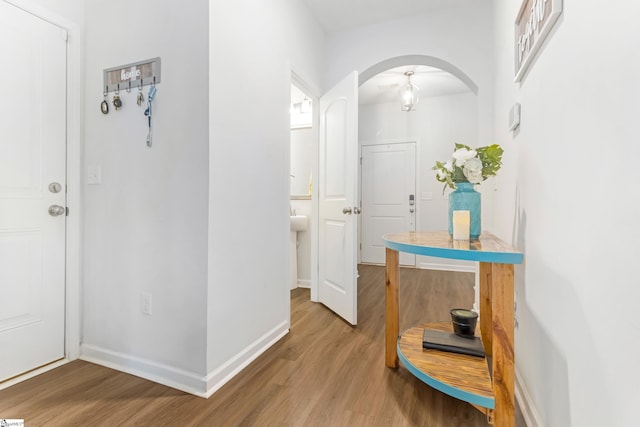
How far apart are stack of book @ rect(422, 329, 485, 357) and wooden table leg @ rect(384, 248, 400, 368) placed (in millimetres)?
176

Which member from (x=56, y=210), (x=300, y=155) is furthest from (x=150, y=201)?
(x=300, y=155)

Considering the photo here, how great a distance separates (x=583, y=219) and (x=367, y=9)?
2.55 meters

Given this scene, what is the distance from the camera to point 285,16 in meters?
2.31

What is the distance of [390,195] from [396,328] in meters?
3.45

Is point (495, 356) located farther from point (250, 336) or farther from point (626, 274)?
point (250, 336)

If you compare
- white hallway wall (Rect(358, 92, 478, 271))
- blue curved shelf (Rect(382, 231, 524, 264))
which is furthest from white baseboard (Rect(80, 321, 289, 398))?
white hallway wall (Rect(358, 92, 478, 271))

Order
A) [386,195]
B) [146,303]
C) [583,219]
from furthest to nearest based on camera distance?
[386,195] → [146,303] → [583,219]

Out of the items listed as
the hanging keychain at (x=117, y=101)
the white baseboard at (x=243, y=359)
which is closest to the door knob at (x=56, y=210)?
the hanging keychain at (x=117, y=101)

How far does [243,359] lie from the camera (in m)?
1.82

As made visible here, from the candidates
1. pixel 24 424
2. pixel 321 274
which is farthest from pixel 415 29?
pixel 24 424

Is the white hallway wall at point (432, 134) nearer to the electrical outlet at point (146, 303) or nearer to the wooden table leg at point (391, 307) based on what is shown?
the wooden table leg at point (391, 307)

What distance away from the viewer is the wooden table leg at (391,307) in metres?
1.78

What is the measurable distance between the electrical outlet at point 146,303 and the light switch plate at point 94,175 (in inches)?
30.1

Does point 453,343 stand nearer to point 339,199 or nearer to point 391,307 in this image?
point 391,307
